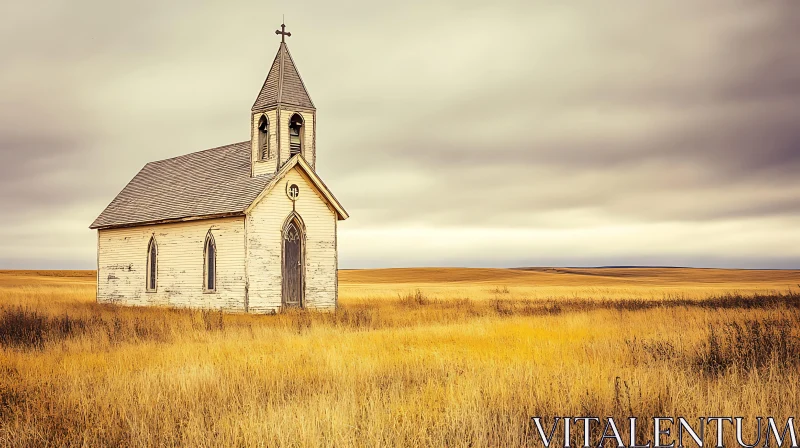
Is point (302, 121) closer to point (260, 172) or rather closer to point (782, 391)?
point (260, 172)

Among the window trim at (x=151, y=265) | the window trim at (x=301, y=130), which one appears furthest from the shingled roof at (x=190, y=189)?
the window trim at (x=301, y=130)

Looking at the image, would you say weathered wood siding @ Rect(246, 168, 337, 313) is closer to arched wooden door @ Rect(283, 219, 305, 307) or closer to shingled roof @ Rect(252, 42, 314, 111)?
arched wooden door @ Rect(283, 219, 305, 307)

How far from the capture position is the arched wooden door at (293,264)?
24.6 m

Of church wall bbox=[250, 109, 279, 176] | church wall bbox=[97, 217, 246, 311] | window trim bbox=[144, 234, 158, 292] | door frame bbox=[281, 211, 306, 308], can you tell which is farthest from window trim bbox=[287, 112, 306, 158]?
window trim bbox=[144, 234, 158, 292]

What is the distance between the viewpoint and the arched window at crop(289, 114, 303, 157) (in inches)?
1010

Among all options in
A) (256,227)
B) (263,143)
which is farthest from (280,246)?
(263,143)

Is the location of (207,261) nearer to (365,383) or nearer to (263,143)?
(263,143)

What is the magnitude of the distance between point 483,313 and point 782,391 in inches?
628

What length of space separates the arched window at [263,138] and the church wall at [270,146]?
0.40ft

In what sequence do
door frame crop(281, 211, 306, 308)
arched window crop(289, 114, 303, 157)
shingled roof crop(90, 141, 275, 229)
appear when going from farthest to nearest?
arched window crop(289, 114, 303, 157) → shingled roof crop(90, 141, 275, 229) → door frame crop(281, 211, 306, 308)

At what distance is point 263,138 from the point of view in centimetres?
2620

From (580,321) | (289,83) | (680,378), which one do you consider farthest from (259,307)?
(680,378)

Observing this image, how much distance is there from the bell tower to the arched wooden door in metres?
2.51

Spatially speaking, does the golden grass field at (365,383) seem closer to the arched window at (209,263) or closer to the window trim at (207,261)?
the window trim at (207,261)
